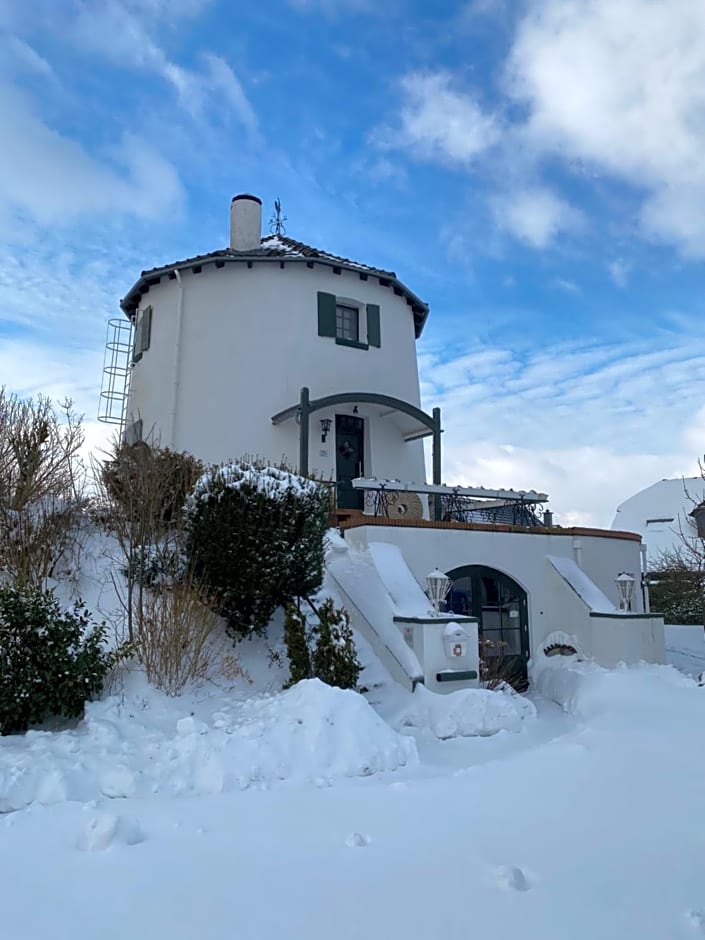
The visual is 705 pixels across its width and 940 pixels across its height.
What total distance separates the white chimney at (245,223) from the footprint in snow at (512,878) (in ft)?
53.3

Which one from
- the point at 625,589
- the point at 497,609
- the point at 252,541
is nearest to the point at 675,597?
the point at 625,589

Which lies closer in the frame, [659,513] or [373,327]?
[373,327]

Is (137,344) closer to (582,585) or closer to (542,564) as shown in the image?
(542,564)

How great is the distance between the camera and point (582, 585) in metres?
11.3

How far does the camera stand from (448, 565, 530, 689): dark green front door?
1075cm

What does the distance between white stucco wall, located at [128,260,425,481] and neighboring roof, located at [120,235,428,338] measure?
0.22 m

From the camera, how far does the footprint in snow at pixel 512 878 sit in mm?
3523

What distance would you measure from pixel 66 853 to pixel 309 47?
10365 millimetres

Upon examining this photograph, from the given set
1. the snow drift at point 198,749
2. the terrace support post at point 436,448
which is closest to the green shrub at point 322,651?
the snow drift at point 198,749

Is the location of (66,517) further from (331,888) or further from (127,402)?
(127,402)

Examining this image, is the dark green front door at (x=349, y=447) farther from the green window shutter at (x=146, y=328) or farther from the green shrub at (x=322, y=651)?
the green shrub at (x=322, y=651)

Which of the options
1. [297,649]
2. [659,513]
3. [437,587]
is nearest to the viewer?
[297,649]

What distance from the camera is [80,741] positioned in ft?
18.6

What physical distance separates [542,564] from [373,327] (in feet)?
26.0
